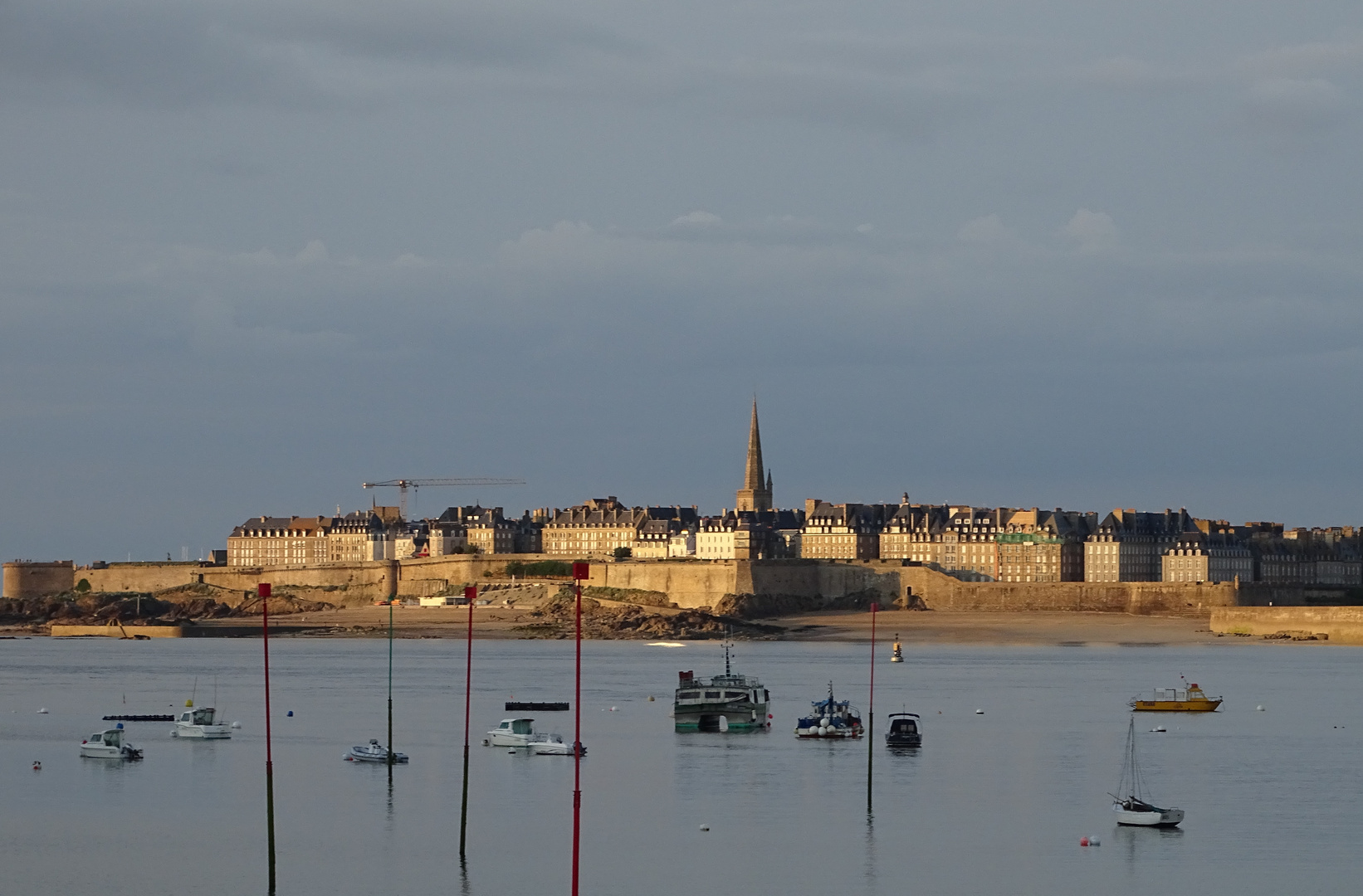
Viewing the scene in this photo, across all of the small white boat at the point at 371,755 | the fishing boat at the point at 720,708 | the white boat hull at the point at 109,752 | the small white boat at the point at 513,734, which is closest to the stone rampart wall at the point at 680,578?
the fishing boat at the point at 720,708

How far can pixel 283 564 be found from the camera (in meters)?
138

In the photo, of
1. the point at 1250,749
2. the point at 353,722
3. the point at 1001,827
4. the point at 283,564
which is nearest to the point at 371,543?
the point at 283,564

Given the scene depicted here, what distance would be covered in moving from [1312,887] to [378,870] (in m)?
11.7

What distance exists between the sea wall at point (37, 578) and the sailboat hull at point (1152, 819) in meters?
108

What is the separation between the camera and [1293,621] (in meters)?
89.9

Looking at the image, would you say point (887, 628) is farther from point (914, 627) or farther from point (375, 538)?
point (375, 538)

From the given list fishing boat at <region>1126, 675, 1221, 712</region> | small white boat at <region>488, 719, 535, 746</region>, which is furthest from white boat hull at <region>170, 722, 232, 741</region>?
fishing boat at <region>1126, 675, 1221, 712</region>

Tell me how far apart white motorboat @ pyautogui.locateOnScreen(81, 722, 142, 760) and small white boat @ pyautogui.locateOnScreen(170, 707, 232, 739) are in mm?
3650

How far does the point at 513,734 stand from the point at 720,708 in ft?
19.6

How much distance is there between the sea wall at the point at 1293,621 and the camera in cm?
8862

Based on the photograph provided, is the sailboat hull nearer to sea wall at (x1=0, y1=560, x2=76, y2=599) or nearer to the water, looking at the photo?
the water

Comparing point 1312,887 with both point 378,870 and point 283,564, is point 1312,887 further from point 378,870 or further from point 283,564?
point 283,564

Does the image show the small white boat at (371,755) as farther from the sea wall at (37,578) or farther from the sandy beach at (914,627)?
the sea wall at (37,578)

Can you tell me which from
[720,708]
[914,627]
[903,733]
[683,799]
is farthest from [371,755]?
[914,627]
